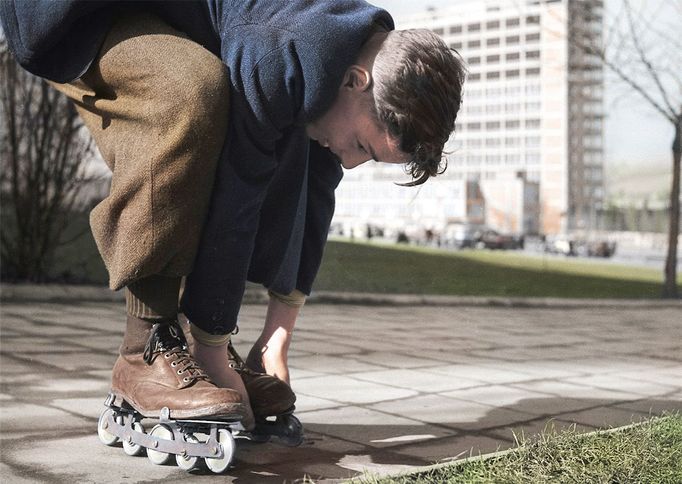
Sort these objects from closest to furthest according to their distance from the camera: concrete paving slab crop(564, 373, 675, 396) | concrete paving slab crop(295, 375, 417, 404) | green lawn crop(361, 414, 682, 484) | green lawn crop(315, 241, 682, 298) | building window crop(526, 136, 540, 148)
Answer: green lawn crop(361, 414, 682, 484), concrete paving slab crop(295, 375, 417, 404), concrete paving slab crop(564, 373, 675, 396), green lawn crop(315, 241, 682, 298), building window crop(526, 136, 540, 148)

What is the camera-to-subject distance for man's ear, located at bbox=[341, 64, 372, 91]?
1571 millimetres

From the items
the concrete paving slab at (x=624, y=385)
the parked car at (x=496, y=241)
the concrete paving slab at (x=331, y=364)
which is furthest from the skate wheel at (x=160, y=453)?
the parked car at (x=496, y=241)

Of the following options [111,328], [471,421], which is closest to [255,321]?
[111,328]

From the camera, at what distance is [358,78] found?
1.58m

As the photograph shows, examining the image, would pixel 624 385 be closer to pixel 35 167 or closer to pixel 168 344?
pixel 168 344

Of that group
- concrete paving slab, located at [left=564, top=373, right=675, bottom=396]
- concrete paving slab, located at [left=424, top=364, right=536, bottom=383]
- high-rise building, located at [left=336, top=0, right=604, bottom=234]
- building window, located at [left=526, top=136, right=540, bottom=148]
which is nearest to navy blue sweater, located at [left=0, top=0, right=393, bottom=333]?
concrete paving slab, located at [left=424, top=364, right=536, bottom=383]

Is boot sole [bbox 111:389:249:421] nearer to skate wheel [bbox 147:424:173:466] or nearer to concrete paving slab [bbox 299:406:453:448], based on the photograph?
skate wheel [bbox 147:424:173:466]

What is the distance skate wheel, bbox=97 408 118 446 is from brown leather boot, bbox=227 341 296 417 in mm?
267

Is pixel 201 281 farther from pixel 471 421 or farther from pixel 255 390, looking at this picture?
pixel 471 421

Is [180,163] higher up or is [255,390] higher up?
[180,163]

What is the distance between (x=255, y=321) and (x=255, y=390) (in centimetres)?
252

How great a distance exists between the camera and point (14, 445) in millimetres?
1726

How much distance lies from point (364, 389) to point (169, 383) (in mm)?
990

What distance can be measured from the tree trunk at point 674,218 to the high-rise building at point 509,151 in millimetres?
77752
